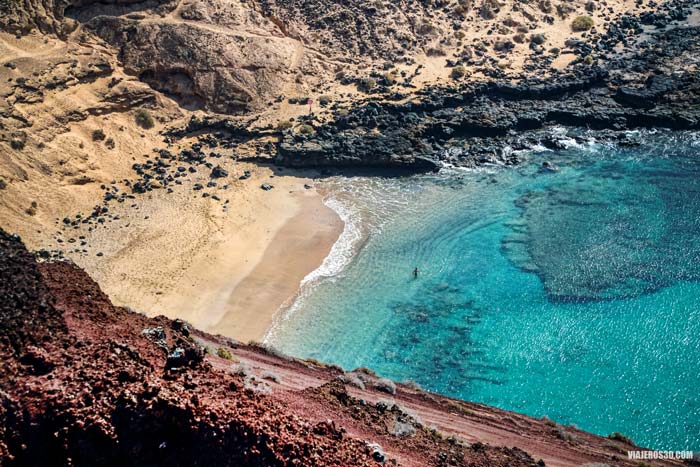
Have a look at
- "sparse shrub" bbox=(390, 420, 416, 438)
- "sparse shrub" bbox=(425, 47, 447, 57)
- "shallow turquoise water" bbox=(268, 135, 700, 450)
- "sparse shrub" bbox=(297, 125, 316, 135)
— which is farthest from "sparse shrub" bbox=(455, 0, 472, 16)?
"sparse shrub" bbox=(390, 420, 416, 438)

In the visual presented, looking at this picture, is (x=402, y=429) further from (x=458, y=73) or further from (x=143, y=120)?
(x=458, y=73)

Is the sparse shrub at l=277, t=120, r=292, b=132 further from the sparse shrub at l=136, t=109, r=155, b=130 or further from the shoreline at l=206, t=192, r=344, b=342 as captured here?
the sparse shrub at l=136, t=109, r=155, b=130

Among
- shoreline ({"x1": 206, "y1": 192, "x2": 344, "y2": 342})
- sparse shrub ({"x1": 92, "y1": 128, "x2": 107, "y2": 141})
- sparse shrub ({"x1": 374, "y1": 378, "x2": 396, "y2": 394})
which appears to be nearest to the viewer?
sparse shrub ({"x1": 374, "y1": 378, "x2": 396, "y2": 394})

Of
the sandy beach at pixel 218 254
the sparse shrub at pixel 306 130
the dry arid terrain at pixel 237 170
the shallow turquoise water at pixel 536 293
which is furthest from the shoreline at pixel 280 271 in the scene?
the sparse shrub at pixel 306 130

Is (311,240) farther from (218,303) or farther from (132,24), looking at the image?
(132,24)

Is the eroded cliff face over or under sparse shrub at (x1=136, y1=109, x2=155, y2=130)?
over

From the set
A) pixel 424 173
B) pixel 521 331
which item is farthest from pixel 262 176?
pixel 521 331

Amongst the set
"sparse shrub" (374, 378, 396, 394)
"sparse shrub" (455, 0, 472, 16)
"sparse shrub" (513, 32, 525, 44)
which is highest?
"sparse shrub" (455, 0, 472, 16)

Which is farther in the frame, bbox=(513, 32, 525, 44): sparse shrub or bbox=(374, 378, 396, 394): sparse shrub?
bbox=(513, 32, 525, 44): sparse shrub

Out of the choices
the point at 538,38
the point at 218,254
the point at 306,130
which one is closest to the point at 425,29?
the point at 538,38
